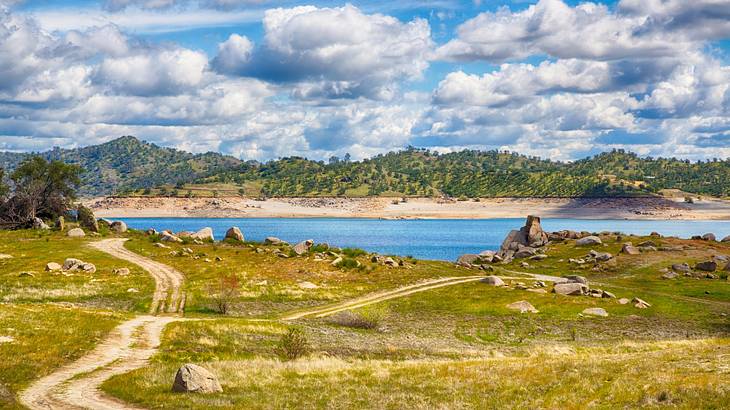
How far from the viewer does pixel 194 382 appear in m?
28.4

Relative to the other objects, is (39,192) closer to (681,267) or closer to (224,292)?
(224,292)

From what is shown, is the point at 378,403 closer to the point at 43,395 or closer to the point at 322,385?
the point at 322,385

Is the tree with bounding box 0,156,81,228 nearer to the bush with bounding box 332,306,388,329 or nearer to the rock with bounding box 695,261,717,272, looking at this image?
the bush with bounding box 332,306,388,329

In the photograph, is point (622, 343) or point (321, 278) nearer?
point (622, 343)

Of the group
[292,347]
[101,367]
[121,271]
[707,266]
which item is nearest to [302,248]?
[121,271]

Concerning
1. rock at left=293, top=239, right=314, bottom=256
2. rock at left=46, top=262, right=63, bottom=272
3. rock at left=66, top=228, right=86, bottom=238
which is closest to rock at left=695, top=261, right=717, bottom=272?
rock at left=293, top=239, right=314, bottom=256

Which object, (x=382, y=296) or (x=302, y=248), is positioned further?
(x=302, y=248)

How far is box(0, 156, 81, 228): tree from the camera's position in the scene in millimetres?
124438

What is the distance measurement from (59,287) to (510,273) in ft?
198

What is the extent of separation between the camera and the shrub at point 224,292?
200 ft

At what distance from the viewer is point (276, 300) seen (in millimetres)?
67625

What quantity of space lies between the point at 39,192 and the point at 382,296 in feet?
286

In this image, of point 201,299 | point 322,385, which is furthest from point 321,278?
point 322,385

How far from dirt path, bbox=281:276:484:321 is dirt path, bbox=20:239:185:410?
12271 mm
